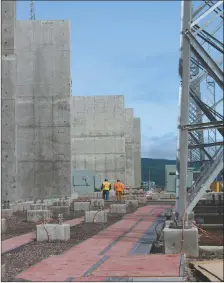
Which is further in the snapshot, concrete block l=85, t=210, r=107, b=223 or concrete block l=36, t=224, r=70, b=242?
concrete block l=85, t=210, r=107, b=223

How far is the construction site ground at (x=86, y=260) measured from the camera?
324 inches

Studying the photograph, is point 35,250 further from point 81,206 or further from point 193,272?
point 81,206

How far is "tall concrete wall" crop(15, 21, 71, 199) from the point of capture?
29234 millimetres

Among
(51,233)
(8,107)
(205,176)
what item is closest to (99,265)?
(205,176)

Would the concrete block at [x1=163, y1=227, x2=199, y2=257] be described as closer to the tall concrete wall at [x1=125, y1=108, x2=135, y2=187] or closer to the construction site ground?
the construction site ground

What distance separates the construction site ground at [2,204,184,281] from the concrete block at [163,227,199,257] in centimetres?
44

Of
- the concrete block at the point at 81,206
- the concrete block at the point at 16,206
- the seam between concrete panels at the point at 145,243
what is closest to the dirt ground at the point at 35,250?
the seam between concrete panels at the point at 145,243

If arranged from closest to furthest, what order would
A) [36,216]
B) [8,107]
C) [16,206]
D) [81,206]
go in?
1. [36,216]
2. [8,107]
3. [16,206]
4. [81,206]

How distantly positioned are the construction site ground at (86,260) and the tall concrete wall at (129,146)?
4330cm

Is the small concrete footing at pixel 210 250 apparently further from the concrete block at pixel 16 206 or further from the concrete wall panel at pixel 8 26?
the concrete wall panel at pixel 8 26

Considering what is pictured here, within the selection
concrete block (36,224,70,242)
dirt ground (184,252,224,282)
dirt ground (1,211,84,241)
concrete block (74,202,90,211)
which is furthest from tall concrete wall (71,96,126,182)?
dirt ground (184,252,224,282)

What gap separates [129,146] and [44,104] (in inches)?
1237

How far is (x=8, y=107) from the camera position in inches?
920

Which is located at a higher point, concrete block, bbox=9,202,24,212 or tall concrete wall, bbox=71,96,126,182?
tall concrete wall, bbox=71,96,126,182
